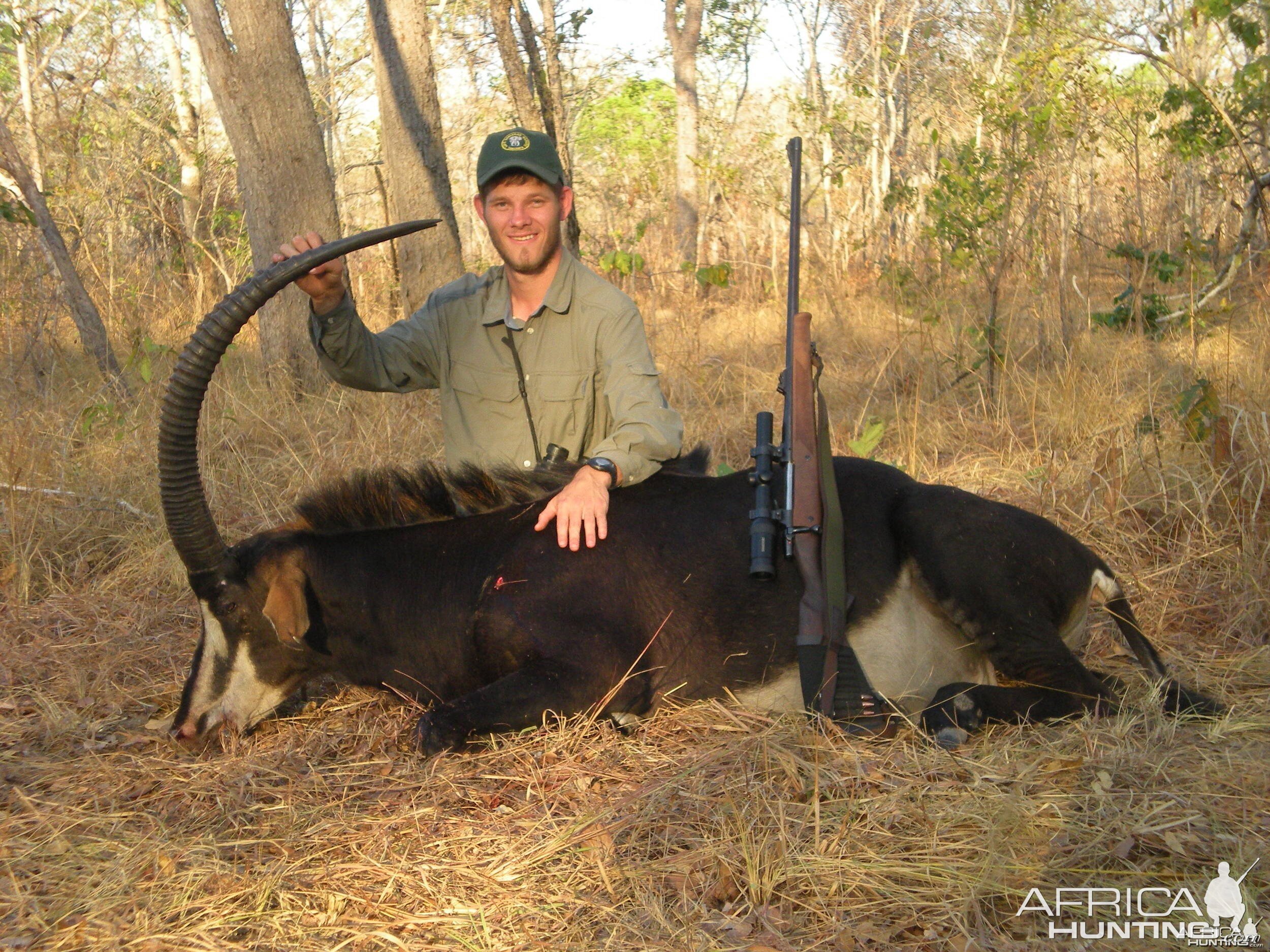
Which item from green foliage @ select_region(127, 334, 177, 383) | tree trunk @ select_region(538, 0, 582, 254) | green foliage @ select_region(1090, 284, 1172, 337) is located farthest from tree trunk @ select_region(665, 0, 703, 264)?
green foliage @ select_region(127, 334, 177, 383)

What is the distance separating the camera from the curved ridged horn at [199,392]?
3264 mm

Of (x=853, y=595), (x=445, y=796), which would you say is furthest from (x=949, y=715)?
(x=445, y=796)

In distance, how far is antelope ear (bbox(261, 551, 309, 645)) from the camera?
347 centimetres

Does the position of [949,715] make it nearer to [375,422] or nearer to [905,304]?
[375,422]

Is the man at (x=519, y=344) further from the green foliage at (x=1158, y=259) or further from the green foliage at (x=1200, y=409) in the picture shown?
the green foliage at (x=1158, y=259)

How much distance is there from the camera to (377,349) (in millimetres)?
4230

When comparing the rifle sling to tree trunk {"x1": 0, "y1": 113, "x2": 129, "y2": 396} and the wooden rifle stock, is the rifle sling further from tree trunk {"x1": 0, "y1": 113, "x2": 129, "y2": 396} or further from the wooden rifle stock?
tree trunk {"x1": 0, "y1": 113, "x2": 129, "y2": 396}

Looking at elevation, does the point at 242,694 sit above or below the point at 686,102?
below

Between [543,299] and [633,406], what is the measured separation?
0.69 metres

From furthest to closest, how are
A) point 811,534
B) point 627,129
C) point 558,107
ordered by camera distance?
point 627,129 → point 558,107 → point 811,534

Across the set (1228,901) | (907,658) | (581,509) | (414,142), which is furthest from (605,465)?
(414,142)

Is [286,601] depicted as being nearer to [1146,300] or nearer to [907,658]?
[907,658]

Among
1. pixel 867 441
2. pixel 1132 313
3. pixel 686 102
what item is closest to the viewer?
pixel 867 441

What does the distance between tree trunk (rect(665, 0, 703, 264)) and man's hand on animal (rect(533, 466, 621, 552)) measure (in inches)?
589
